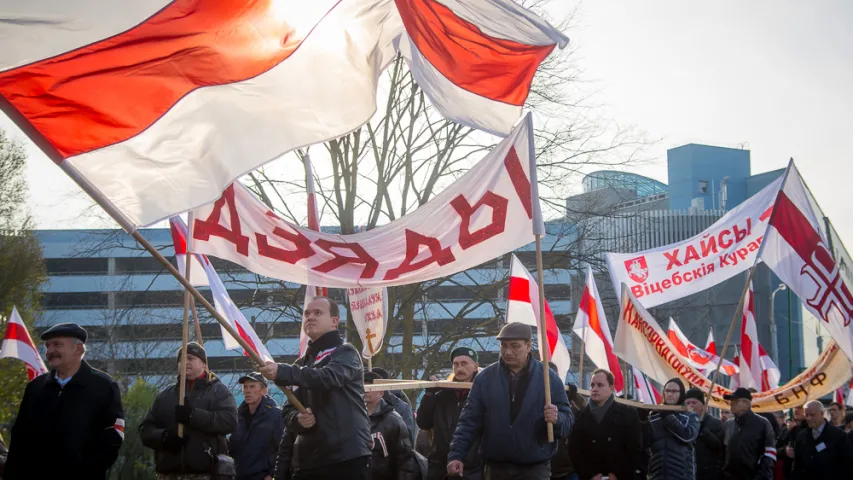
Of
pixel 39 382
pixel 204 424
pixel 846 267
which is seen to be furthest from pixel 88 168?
pixel 846 267

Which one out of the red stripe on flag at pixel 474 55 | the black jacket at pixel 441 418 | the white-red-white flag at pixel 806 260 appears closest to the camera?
the red stripe on flag at pixel 474 55

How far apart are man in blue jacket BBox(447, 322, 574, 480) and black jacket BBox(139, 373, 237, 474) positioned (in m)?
2.25

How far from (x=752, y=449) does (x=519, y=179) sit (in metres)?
6.57

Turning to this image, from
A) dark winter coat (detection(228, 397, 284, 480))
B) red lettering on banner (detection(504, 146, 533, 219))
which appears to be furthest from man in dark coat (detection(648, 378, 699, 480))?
dark winter coat (detection(228, 397, 284, 480))

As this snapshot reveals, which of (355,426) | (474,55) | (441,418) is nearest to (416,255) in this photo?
(474,55)

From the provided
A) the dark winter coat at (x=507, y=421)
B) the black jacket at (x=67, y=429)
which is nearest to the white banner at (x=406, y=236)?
the dark winter coat at (x=507, y=421)

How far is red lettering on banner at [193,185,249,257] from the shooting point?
888 cm

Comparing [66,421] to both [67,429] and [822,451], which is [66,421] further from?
[822,451]

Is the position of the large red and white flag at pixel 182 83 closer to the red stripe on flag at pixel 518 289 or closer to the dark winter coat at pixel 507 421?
the dark winter coat at pixel 507 421

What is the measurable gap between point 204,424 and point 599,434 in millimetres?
3995

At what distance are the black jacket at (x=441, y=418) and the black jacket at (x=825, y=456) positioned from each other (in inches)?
275

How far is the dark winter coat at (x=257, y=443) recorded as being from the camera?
1103cm

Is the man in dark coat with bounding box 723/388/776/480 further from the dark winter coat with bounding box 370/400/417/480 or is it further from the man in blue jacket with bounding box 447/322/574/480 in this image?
the man in blue jacket with bounding box 447/322/574/480

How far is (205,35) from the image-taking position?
254 inches
